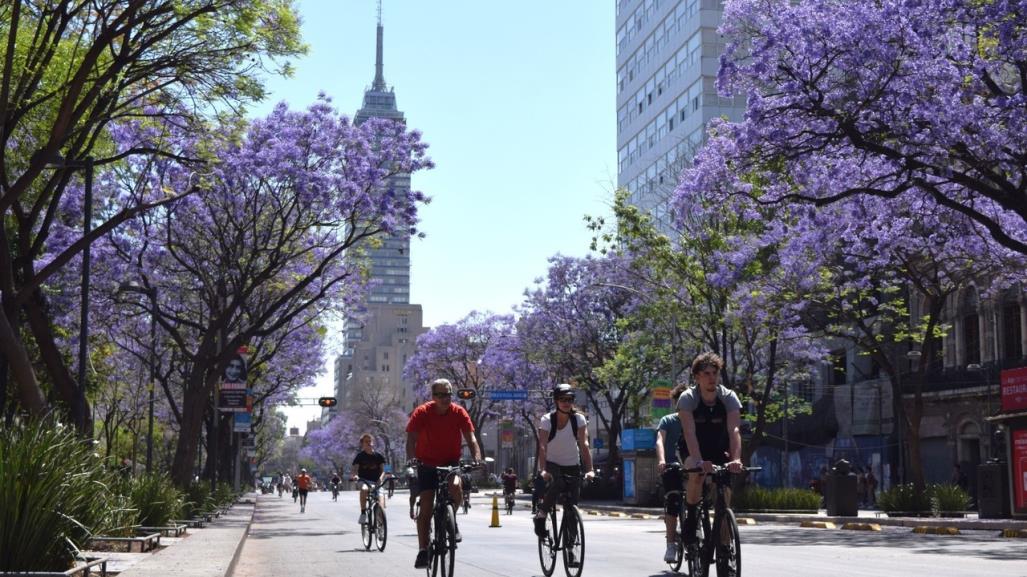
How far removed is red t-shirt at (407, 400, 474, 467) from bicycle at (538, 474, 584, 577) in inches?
45.1

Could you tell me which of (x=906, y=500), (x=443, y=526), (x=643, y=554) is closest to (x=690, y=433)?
(x=443, y=526)

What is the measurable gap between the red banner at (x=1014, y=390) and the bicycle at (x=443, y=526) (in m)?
20.7

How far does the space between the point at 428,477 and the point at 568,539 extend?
4.72ft

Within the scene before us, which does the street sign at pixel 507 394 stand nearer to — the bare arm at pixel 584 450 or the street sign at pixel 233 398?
the street sign at pixel 233 398

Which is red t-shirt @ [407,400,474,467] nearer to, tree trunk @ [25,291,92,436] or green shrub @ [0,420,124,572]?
green shrub @ [0,420,124,572]

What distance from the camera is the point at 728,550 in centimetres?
1016

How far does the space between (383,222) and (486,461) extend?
23229 mm

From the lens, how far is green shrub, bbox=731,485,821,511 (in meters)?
38.8

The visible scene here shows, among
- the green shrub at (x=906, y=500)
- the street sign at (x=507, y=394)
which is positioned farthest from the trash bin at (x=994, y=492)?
the street sign at (x=507, y=394)

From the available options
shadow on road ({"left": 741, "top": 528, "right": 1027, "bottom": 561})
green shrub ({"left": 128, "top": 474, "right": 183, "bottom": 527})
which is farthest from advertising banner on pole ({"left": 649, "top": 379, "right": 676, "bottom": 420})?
green shrub ({"left": 128, "top": 474, "right": 183, "bottom": 527})

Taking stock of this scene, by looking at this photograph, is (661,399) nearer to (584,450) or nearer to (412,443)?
(584,450)

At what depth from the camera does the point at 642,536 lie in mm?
25109

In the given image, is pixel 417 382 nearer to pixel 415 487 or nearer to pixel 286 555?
pixel 286 555

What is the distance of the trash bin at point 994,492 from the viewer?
31359mm
